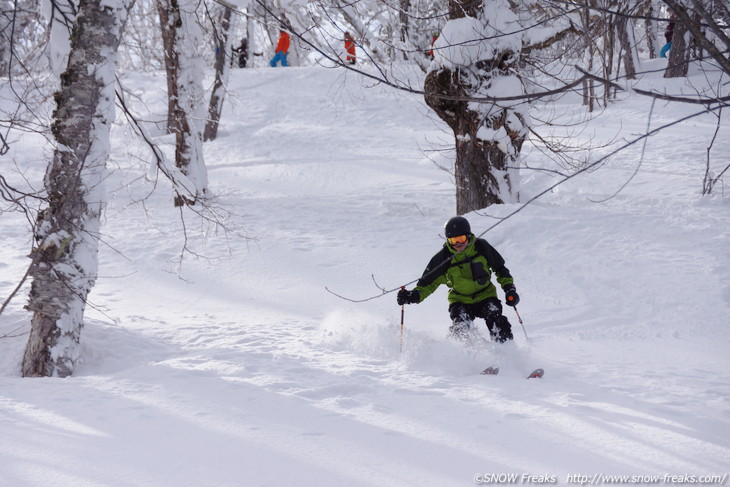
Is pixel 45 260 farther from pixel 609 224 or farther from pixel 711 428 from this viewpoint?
pixel 609 224

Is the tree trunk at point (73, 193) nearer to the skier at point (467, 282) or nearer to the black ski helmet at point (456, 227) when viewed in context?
the skier at point (467, 282)

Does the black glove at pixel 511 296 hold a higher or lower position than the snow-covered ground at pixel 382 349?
higher

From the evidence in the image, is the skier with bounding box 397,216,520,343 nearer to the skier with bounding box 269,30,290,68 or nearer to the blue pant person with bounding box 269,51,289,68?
the skier with bounding box 269,30,290,68

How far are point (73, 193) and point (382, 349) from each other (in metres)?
2.96

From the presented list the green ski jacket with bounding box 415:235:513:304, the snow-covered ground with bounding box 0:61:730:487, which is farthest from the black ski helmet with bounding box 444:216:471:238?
the snow-covered ground with bounding box 0:61:730:487

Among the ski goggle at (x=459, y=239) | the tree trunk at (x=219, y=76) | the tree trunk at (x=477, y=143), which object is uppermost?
the tree trunk at (x=219, y=76)

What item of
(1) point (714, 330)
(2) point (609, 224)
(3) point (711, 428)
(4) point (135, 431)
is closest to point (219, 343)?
(4) point (135, 431)

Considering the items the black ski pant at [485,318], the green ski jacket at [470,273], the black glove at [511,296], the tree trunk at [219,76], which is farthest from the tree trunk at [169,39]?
the black glove at [511,296]

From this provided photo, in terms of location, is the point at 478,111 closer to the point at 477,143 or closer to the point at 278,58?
the point at 477,143

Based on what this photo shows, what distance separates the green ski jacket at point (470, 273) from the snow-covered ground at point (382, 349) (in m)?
0.51

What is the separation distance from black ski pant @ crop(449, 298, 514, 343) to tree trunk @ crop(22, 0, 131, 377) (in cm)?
325

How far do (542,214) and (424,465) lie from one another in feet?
21.9

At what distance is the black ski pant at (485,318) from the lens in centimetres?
557

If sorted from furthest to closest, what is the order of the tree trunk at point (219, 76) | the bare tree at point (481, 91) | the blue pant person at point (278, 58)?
1. the blue pant person at point (278, 58)
2. the tree trunk at point (219, 76)
3. the bare tree at point (481, 91)
